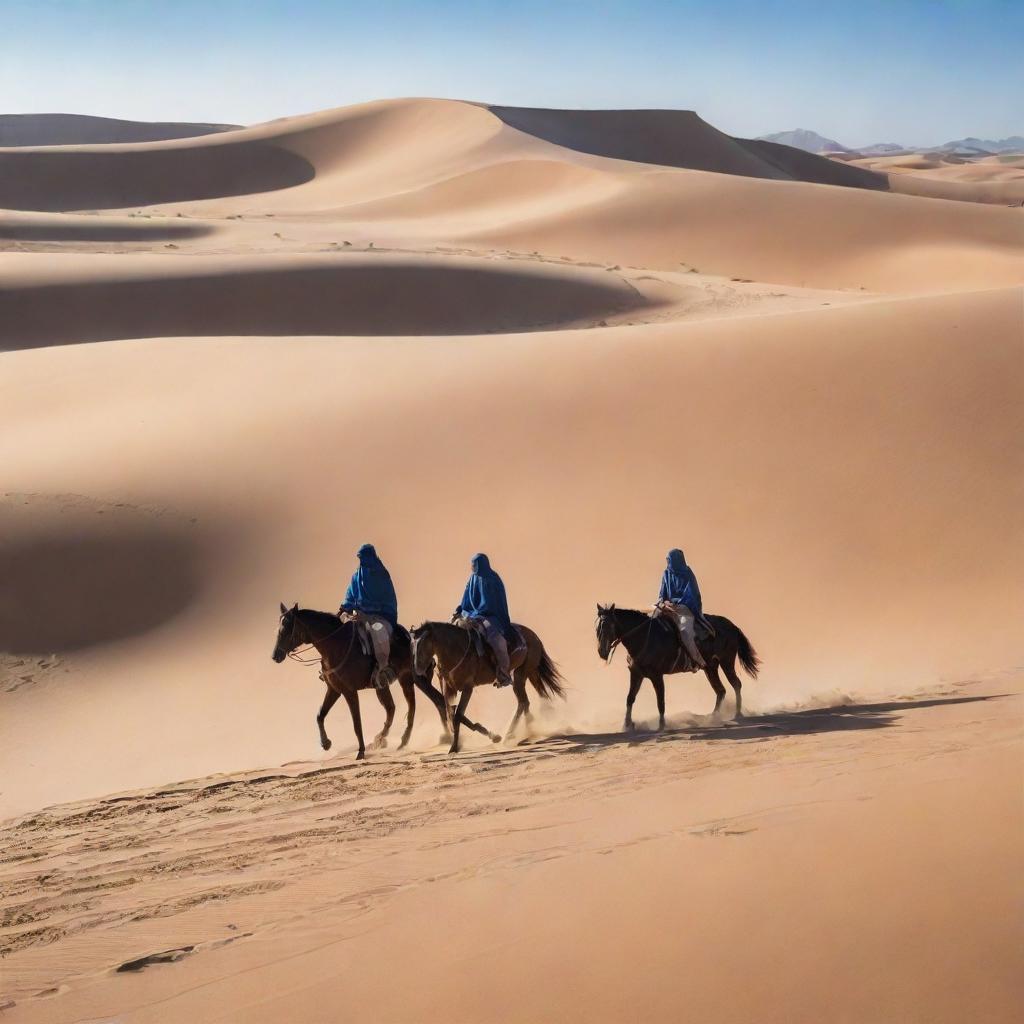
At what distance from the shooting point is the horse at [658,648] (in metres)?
11.5

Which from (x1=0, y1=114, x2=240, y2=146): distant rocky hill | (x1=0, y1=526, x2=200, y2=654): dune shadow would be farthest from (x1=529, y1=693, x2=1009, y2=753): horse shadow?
(x1=0, y1=114, x2=240, y2=146): distant rocky hill

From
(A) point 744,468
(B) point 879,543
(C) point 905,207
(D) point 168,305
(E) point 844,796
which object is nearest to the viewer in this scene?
(E) point 844,796

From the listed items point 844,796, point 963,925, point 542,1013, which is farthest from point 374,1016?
point 844,796

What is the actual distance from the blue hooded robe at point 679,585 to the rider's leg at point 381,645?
2.78m

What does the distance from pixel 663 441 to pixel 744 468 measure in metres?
1.53

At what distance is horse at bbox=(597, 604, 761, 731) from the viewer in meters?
11.5

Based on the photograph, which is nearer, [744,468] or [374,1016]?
[374,1016]

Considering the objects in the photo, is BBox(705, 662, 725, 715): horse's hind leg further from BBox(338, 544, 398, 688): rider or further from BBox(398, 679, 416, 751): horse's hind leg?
BBox(338, 544, 398, 688): rider

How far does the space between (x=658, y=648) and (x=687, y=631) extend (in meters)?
0.33

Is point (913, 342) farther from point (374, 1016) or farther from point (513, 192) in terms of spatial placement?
point (513, 192)

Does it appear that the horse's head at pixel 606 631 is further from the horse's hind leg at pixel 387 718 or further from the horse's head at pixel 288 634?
the horse's head at pixel 288 634

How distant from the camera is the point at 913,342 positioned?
21.2m

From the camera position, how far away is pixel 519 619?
15.7 m

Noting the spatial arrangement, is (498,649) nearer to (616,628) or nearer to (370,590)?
(616,628)
